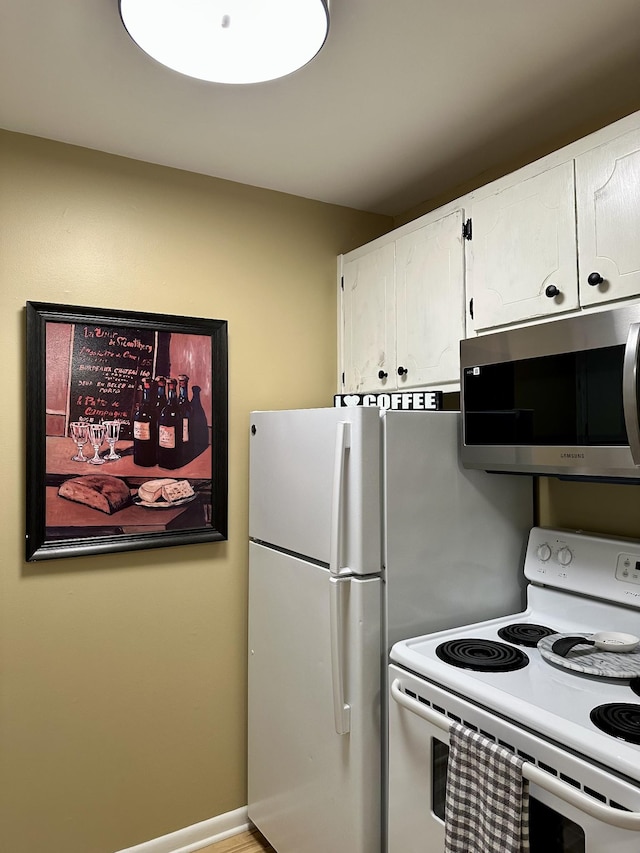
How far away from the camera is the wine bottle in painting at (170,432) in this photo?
226 cm

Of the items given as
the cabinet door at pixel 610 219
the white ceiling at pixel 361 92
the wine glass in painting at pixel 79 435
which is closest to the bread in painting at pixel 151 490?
the wine glass in painting at pixel 79 435

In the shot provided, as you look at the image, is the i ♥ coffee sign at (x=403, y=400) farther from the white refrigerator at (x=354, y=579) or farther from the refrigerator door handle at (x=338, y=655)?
the refrigerator door handle at (x=338, y=655)

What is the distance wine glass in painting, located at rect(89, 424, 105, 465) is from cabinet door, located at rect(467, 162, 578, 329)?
1.31 m

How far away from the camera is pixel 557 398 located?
164cm

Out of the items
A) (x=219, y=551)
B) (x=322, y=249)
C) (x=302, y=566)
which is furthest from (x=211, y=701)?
(x=322, y=249)

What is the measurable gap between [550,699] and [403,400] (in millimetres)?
1074

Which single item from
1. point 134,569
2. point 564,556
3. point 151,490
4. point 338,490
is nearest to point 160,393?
point 151,490

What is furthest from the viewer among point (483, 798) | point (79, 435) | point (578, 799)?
point (79, 435)

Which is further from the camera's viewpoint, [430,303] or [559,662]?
[430,303]

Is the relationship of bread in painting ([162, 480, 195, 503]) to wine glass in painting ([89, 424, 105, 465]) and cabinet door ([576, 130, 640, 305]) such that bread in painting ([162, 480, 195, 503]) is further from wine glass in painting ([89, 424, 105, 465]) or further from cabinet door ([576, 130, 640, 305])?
cabinet door ([576, 130, 640, 305])

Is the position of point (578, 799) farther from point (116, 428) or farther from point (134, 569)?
point (116, 428)

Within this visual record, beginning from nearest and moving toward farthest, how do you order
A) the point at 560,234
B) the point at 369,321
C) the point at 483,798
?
the point at 483,798 → the point at 560,234 → the point at 369,321

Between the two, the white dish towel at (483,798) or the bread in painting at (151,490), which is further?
the bread in painting at (151,490)

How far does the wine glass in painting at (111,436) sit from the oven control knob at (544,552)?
1.46 metres
